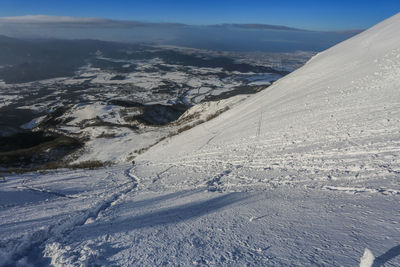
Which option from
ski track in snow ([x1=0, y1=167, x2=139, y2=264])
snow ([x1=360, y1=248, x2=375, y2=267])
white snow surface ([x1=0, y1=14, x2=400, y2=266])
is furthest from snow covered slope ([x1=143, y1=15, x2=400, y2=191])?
ski track in snow ([x1=0, y1=167, x2=139, y2=264])

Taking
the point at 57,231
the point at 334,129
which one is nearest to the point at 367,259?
the point at 57,231

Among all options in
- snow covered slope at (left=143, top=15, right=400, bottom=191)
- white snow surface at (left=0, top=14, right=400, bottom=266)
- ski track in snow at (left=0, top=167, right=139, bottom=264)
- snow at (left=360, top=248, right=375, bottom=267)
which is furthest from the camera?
snow covered slope at (left=143, top=15, right=400, bottom=191)

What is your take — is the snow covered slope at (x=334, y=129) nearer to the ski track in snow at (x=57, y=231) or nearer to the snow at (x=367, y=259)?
the snow at (x=367, y=259)

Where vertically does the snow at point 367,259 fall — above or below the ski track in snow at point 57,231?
above

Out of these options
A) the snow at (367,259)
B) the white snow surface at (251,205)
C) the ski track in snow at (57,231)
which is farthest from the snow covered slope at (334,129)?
the ski track in snow at (57,231)

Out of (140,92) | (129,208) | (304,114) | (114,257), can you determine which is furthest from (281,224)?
(140,92)

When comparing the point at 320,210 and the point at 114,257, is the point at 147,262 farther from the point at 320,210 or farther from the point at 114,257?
the point at 320,210

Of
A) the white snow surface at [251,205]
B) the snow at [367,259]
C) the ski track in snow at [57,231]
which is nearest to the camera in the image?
the snow at [367,259]

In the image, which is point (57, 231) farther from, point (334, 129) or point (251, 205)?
point (334, 129)

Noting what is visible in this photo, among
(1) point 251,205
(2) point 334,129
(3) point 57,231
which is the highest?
(2) point 334,129

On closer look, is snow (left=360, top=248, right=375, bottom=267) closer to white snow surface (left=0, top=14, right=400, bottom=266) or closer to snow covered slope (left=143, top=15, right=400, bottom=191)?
white snow surface (left=0, top=14, right=400, bottom=266)
